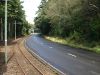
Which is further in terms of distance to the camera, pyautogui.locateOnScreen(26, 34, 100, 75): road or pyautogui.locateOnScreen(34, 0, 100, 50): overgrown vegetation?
pyautogui.locateOnScreen(34, 0, 100, 50): overgrown vegetation

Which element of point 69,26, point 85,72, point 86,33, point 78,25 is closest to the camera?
point 85,72

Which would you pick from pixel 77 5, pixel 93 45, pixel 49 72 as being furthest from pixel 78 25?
pixel 49 72

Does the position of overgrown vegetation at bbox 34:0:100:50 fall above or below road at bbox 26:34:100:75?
above

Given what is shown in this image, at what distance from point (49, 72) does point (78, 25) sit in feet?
118

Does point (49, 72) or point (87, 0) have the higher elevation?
point (87, 0)

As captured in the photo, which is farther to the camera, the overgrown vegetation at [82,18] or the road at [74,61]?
the overgrown vegetation at [82,18]

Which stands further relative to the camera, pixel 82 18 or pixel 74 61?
pixel 82 18

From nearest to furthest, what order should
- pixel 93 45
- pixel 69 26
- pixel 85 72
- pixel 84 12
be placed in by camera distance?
pixel 85 72 → pixel 93 45 → pixel 84 12 → pixel 69 26

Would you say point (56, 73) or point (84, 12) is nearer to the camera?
point (56, 73)

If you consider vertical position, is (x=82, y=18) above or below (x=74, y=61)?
above

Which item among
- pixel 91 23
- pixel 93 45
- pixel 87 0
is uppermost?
pixel 87 0

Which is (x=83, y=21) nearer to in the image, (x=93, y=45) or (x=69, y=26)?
(x=93, y=45)

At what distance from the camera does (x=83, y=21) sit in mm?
51750

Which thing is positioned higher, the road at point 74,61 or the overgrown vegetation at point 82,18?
the overgrown vegetation at point 82,18
